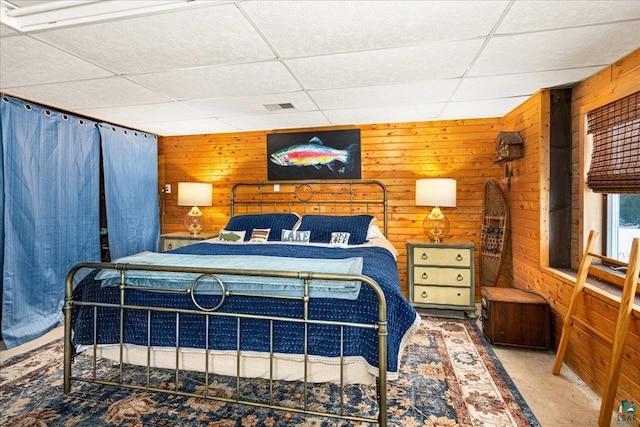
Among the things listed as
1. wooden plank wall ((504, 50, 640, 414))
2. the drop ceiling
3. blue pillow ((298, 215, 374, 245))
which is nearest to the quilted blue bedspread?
wooden plank wall ((504, 50, 640, 414))

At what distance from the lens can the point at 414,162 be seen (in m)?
4.13

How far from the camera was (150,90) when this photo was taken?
293 cm

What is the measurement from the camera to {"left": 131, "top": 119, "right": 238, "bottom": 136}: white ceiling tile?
4.10 meters

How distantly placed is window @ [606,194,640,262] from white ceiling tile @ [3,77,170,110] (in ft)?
12.6

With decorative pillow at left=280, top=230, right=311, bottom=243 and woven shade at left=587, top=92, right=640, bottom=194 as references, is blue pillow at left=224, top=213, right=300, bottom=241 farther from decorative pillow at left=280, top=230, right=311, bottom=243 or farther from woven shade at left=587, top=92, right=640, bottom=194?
woven shade at left=587, top=92, right=640, bottom=194

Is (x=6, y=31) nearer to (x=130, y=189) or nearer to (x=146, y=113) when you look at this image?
(x=146, y=113)

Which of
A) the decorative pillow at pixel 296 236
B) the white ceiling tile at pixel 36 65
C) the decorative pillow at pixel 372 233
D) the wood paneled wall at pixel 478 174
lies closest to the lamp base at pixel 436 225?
the wood paneled wall at pixel 478 174

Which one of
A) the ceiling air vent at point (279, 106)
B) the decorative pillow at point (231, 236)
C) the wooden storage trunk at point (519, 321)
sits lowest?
the wooden storage trunk at point (519, 321)

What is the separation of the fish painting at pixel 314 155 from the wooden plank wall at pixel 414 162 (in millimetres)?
192

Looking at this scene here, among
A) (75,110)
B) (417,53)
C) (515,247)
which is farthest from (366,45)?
(75,110)

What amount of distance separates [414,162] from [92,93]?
3.45 m

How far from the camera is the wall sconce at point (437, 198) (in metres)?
3.64

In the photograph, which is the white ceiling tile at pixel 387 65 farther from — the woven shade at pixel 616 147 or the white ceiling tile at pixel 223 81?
the woven shade at pixel 616 147

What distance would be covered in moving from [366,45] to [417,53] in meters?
0.38
